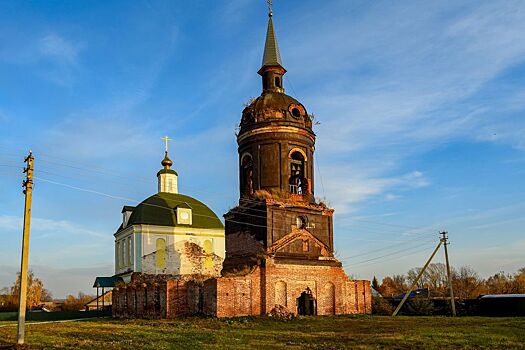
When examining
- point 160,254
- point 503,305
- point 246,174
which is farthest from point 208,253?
point 503,305

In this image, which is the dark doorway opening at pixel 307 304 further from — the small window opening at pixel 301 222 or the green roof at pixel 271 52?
the green roof at pixel 271 52

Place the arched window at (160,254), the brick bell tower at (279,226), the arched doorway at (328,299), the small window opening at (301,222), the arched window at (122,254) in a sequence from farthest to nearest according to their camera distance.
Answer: the arched window at (122,254) < the arched window at (160,254) < the small window opening at (301,222) < the arched doorway at (328,299) < the brick bell tower at (279,226)

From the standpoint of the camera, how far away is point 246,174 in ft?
106

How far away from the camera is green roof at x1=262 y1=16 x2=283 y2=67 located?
33.1 m

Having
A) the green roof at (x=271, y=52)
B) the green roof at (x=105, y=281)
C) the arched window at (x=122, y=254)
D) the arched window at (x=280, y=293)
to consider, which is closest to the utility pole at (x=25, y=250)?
Result: the arched window at (x=280, y=293)

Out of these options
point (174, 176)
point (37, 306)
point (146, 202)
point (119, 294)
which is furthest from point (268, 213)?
point (37, 306)

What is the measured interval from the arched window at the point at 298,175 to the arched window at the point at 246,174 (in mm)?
2324

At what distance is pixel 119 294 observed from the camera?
1363 inches

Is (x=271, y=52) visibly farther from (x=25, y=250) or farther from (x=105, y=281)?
(x=105, y=281)

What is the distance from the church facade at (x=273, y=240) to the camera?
27516 millimetres

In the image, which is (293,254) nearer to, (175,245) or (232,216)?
(232,216)

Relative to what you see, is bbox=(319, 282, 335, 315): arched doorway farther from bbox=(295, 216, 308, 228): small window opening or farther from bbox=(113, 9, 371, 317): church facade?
bbox=(295, 216, 308, 228): small window opening

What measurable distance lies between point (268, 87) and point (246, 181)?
595 cm

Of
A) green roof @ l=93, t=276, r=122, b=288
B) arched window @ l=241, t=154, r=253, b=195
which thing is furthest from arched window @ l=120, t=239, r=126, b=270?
arched window @ l=241, t=154, r=253, b=195
